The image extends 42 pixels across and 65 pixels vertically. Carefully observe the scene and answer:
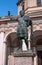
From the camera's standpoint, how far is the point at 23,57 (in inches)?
439

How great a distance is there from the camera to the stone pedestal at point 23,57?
11031 mm

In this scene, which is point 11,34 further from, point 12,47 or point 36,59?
point 36,59

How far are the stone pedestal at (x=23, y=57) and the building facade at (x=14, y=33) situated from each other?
40.5 ft

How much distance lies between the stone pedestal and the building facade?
12.3 meters

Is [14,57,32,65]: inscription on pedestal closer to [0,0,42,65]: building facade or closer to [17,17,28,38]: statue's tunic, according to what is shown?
[17,17,28,38]: statue's tunic

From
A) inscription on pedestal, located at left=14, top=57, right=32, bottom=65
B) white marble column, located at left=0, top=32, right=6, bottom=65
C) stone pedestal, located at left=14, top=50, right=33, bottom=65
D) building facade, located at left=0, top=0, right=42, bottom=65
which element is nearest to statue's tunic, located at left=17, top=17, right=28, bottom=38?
stone pedestal, located at left=14, top=50, right=33, bottom=65

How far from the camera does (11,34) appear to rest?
2628cm

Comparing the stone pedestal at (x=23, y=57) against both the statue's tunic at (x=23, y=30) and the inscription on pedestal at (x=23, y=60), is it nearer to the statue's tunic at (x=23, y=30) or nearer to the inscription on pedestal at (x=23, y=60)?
the inscription on pedestal at (x=23, y=60)

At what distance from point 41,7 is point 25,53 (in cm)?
1543

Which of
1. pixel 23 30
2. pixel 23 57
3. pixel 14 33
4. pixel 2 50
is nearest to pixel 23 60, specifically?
pixel 23 57

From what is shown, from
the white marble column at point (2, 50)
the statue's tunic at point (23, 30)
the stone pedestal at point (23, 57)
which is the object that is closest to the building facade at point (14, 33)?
the white marble column at point (2, 50)

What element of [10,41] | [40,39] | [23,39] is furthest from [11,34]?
[23,39]

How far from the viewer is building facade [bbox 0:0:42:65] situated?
2403 cm

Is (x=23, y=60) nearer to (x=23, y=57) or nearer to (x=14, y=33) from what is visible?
(x=23, y=57)
